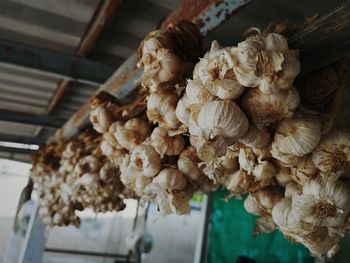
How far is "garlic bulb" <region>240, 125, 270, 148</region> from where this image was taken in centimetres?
53

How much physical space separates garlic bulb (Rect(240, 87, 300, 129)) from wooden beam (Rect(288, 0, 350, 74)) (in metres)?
0.08

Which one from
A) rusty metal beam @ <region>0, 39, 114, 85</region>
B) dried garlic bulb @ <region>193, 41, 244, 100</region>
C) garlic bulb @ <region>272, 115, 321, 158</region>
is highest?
rusty metal beam @ <region>0, 39, 114, 85</region>

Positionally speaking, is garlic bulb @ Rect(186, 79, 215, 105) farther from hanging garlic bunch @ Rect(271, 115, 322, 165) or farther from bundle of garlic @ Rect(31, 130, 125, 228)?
bundle of garlic @ Rect(31, 130, 125, 228)

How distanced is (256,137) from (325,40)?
0.18 meters

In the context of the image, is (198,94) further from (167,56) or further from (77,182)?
(77,182)

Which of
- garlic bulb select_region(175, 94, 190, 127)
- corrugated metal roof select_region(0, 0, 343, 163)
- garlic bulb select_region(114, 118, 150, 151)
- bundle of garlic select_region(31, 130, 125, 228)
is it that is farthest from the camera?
bundle of garlic select_region(31, 130, 125, 228)

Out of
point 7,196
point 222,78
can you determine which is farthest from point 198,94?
point 7,196

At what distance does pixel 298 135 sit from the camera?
0.53 metres

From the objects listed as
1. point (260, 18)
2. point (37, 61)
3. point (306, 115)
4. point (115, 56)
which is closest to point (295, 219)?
point (306, 115)

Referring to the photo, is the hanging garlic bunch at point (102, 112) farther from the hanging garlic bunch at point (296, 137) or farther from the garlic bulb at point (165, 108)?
the hanging garlic bunch at point (296, 137)

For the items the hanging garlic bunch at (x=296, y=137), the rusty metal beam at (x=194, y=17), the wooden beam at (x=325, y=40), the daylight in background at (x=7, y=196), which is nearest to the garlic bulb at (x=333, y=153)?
the hanging garlic bunch at (x=296, y=137)

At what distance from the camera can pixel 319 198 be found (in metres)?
0.54

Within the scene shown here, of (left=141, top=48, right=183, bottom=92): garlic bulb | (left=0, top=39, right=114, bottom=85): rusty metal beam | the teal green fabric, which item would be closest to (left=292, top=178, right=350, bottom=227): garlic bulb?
(left=141, top=48, right=183, bottom=92): garlic bulb

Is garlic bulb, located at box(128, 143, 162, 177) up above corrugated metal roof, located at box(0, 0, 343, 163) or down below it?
below
